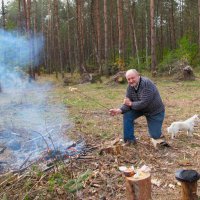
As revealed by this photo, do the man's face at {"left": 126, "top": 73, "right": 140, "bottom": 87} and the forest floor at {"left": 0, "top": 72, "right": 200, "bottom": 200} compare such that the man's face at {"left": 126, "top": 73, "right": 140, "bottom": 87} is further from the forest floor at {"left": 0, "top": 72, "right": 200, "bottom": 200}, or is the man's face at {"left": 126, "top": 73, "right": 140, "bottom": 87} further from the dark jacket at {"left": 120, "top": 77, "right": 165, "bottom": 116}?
the forest floor at {"left": 0, "top": 72, "right": 200, "bottom": 200}

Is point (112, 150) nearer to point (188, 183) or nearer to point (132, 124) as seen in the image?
point (132, 124)

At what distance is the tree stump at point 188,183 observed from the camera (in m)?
4.25

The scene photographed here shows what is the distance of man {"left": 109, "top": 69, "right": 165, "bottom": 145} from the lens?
254 inches

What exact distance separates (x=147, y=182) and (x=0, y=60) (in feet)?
44.1

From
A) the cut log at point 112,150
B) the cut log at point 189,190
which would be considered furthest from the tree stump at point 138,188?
the cut log at point 112,150

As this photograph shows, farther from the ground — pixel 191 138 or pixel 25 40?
pixel 25 40

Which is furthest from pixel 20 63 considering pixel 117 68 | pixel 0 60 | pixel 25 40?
pixel 0 60

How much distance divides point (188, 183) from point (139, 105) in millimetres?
2419

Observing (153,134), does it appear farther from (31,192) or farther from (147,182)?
(31,192)

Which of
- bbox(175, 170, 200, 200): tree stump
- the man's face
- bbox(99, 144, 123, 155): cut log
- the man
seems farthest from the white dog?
bbox(175, 170, 200, 200): tree stump

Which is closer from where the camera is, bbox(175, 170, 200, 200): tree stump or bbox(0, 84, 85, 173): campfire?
bbox(175, 170, 200, 200): tree stump

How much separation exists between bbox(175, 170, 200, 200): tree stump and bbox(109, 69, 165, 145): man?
2.31m

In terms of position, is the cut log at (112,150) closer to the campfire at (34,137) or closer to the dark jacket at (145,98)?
the campfire at (34,137)

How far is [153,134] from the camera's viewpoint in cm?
671
